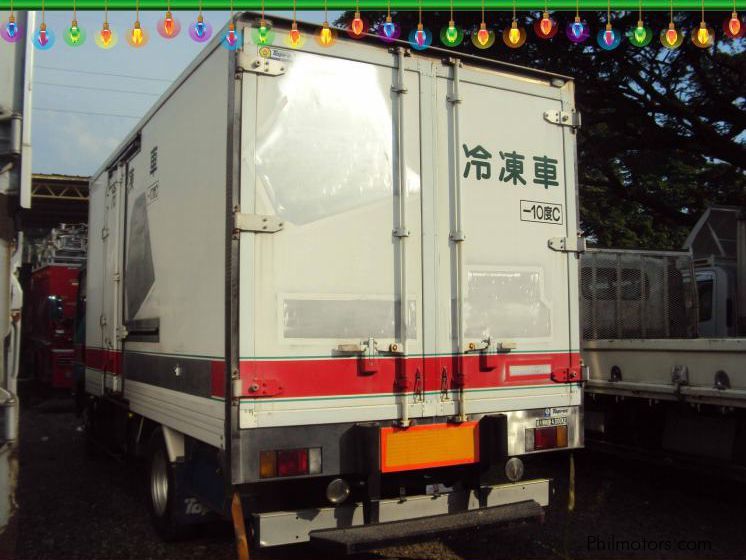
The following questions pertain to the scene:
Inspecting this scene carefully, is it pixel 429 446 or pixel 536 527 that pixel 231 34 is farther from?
pixel 536 527

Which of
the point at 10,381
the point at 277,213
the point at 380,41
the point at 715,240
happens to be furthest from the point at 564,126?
the point at 715,240

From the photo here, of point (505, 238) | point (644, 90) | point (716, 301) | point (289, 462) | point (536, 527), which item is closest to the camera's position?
point (289, 462)

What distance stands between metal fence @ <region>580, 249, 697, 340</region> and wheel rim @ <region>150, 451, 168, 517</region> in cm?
438

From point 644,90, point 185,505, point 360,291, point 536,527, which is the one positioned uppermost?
point 644,90

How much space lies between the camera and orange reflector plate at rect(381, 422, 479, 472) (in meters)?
4.03

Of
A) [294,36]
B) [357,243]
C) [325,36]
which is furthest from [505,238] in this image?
[294,36]

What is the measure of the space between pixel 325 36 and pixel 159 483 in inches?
135

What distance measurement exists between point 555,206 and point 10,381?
11.6 ft

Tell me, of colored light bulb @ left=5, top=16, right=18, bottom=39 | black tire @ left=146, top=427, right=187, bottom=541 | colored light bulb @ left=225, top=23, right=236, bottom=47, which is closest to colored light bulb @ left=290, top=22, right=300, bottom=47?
colored light bulb @ left=225, top=23, right=236, bottom=47

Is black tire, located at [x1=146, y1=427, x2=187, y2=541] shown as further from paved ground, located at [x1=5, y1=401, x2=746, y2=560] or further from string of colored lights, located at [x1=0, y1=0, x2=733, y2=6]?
string of colored lights, located at [x1=0, y1=0, x2=733, y2=6]

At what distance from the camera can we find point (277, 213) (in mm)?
3939

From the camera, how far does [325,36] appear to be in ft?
13.5

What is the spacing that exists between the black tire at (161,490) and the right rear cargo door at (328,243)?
156cm

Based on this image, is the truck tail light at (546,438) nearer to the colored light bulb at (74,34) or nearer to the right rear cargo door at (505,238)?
the right rear cargo door at (505,238)
